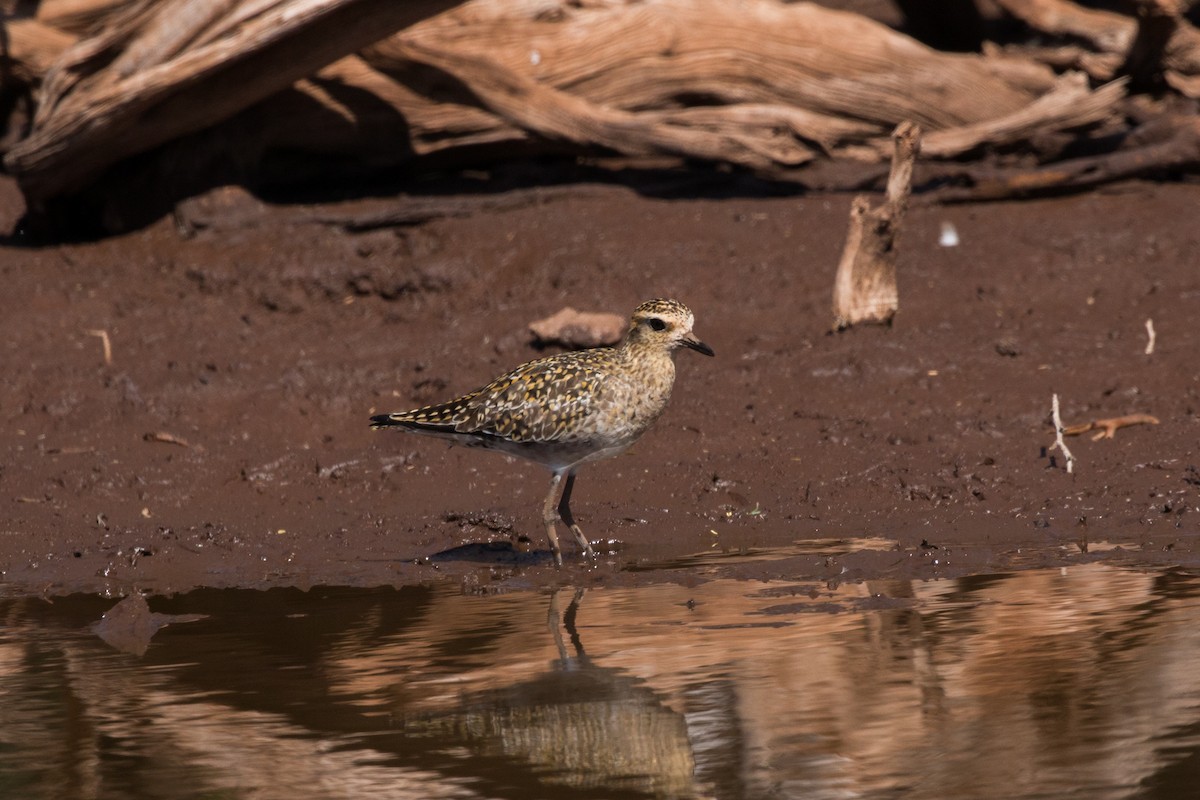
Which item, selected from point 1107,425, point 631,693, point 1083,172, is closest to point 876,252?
point 1107,425

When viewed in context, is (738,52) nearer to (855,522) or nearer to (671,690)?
(855,522)

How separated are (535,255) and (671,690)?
7888 millimetres

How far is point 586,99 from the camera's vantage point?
48.9 feet

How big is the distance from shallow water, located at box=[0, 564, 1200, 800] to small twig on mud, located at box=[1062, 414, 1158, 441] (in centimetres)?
235

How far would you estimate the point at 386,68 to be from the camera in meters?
14.5

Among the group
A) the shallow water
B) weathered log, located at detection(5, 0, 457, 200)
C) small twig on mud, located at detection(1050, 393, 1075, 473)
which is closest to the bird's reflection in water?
the shallow water

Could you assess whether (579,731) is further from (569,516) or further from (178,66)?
(178,66)

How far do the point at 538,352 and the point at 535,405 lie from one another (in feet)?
11.4

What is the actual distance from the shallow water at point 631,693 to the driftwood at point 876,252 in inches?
161

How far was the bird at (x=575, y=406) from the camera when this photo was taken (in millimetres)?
8914

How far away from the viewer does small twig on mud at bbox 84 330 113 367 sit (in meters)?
12.9

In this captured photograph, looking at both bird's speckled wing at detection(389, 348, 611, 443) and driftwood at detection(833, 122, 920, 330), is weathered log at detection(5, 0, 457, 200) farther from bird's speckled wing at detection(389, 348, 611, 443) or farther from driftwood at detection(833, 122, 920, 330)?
bird's speckled wing at detection(389, 348, 611, 443)

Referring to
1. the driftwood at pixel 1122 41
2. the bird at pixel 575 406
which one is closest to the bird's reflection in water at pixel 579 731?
the bird at pixel 575 406

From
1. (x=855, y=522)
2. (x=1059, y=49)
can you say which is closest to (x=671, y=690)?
(x=855, y=522)
